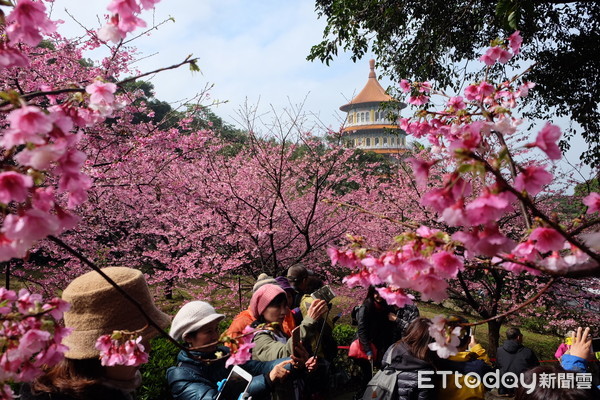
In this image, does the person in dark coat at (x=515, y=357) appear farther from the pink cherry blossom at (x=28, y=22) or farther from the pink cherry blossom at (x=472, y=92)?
the pink cherry blossom at (x=28, y=22)

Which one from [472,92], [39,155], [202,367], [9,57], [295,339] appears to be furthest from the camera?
[295,339]

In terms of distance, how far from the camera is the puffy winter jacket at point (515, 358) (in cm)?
493

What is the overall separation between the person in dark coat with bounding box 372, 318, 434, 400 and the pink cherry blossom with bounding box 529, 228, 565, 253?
1.47m

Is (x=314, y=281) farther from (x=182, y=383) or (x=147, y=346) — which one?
(x=147, y=346)

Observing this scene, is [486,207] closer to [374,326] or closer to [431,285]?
[431,285]

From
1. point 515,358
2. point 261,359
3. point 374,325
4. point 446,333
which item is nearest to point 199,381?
point 261,359

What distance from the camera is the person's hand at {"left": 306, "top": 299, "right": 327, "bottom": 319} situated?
2861mm

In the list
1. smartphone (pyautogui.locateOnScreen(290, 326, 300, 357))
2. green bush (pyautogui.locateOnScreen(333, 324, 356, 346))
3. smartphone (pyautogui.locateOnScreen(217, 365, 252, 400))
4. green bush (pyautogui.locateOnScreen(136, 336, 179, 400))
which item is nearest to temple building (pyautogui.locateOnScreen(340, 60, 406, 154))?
green bush (pyautogui.locateOnScreen(333, 324, 356, 346))

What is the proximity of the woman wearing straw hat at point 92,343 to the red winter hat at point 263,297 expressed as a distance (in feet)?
3.88

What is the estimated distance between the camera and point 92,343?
1793 millimetres

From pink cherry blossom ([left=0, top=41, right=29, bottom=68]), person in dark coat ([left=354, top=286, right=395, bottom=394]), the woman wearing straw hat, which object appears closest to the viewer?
pink cherry blossom ([left=0, top=41, right=29, bottom=68])

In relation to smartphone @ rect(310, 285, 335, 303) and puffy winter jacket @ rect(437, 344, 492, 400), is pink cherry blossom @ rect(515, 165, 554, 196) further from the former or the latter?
smartphone @ rect(310, 285, 335, 303)

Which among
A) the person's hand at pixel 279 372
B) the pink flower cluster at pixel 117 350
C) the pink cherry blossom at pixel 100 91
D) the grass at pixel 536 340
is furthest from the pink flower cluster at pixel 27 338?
the grass at pixel 536 340

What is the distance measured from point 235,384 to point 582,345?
2200 millimetres
